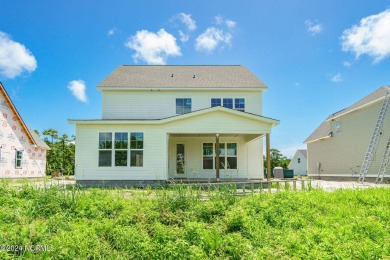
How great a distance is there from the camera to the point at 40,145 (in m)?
29.8

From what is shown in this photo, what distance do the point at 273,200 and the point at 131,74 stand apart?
54.6 ft

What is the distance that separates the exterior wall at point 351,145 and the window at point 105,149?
1739 cm

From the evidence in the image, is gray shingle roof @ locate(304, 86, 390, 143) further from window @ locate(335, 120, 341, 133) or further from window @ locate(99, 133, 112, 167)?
window @ locate(99, 133, 112, 167)

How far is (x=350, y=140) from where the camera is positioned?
23.2 metres

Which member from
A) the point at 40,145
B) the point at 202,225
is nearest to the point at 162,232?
the point at 202,225

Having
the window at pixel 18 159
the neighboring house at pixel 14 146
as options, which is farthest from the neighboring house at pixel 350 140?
the window at pixel 18 159

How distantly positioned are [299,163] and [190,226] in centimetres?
4591

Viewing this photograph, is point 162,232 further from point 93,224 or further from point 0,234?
point 0,234

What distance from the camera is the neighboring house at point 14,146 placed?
76.2 feet

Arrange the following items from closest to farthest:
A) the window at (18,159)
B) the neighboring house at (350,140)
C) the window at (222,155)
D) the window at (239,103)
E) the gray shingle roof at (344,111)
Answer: the window at (222,155) → the window at (239,103) → the neighboring house at (350,140) → the gray shingle roof at (344,111) → the window at (18,159)

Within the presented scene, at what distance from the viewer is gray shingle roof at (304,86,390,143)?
20531 millimetres

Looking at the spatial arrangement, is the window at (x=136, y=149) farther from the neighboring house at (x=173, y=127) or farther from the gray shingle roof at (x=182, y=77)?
the gray shingle roof at (x=182, y=77)

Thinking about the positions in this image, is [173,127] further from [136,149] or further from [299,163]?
[299,163]

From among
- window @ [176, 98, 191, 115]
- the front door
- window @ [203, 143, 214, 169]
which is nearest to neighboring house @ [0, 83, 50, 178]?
the front door
